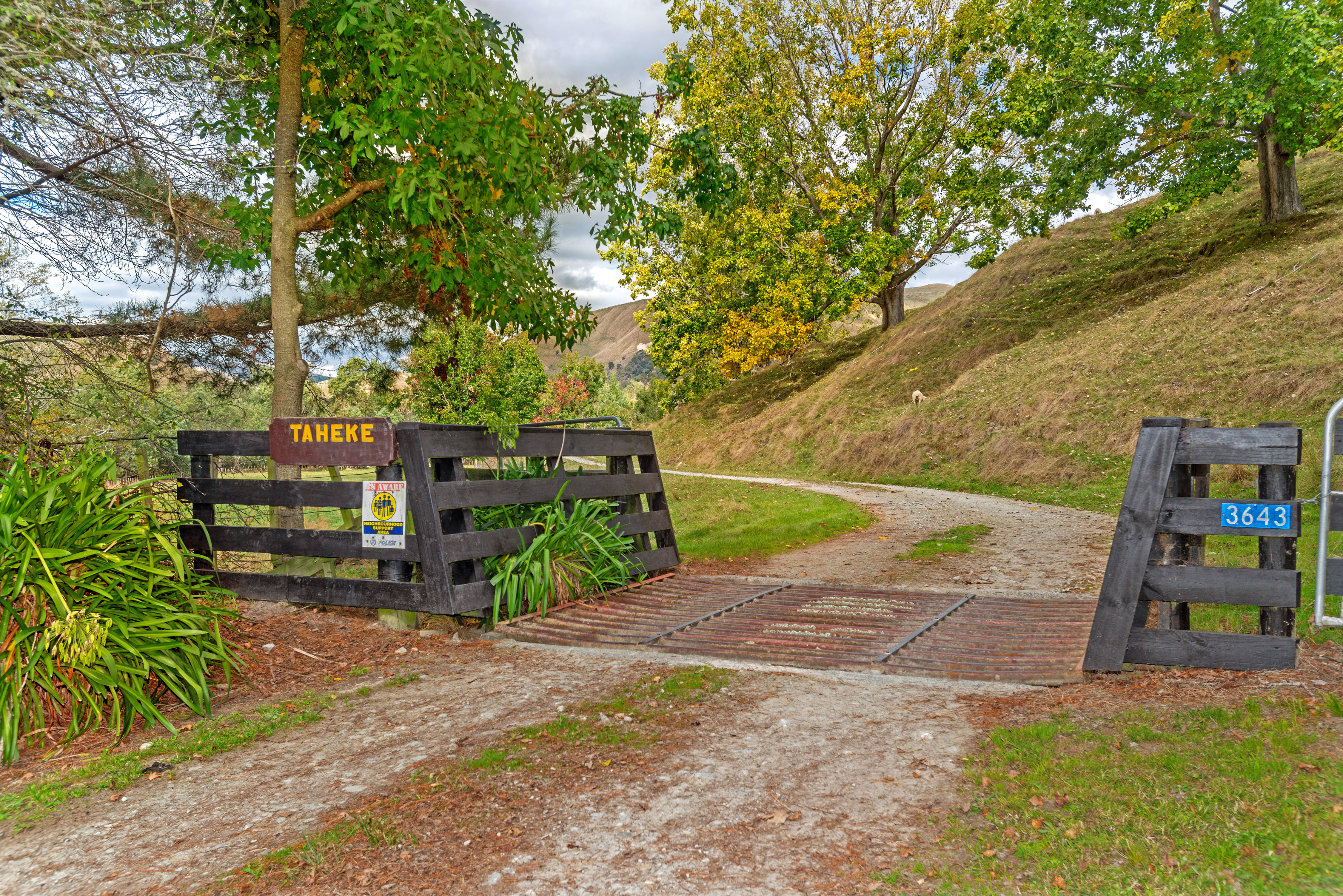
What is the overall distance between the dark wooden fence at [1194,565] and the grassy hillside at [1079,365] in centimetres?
748

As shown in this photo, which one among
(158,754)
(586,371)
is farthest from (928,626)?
(586,371)

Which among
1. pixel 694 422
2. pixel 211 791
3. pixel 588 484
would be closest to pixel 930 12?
pixel 694 422

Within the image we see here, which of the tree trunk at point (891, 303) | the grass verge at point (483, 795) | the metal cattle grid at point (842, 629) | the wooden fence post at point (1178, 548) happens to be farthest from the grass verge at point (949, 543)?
the tree trunk at point (891, 303)

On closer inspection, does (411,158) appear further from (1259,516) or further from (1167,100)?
(1167,100)

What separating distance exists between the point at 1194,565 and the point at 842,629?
243 cm

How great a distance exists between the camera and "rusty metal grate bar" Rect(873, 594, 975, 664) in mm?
5445

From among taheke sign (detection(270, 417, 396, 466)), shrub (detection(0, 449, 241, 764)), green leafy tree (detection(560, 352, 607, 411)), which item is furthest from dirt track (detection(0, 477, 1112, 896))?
green leafy tree (detection(560, 352, 607, 411))

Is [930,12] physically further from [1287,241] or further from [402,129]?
[402,129]

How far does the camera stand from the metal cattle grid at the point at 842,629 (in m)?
5.29

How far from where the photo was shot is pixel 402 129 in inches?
223

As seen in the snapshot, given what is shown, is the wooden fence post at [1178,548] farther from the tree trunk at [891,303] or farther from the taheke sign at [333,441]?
the tree trunk at [891,303]

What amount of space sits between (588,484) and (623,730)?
3.70 meters

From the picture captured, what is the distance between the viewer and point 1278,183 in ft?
71.0

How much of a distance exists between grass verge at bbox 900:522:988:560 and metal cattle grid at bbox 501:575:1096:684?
255cm
